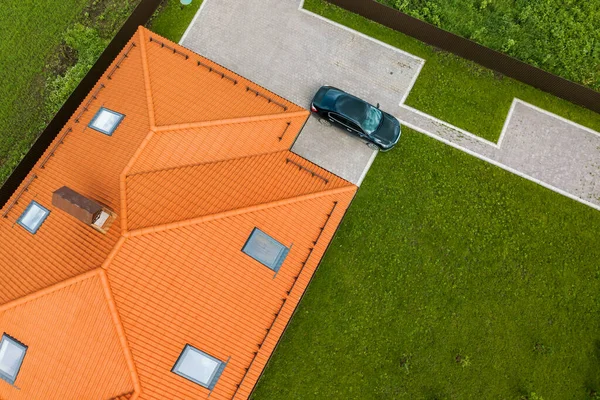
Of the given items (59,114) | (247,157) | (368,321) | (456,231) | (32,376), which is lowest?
(32,376)

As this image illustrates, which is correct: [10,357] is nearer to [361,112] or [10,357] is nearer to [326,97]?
[326,97]

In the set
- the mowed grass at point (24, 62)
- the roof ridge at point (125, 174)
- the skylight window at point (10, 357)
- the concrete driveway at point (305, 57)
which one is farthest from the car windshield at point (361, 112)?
the mowed grass at point (24, 62)

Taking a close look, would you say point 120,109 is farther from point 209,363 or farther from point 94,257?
point 209,363

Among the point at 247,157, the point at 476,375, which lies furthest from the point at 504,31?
the point at 476,375

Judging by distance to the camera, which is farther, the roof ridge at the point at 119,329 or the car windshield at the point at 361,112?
the car windshield at the point at 361,112

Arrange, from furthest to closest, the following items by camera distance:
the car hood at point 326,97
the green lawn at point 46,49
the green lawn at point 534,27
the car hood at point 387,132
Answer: the green lawn at point 46,49, the green lawn at point 534,27, the car hood at point 326,97, the car hood at point 387,132

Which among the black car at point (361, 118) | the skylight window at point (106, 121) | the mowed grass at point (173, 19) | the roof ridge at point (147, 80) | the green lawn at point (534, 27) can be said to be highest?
the green lawn at point (534, 27)

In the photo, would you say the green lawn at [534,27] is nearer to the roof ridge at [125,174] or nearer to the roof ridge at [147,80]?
the roof ridge at [147,80]
